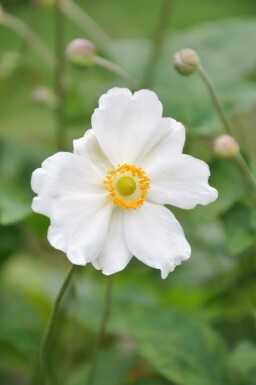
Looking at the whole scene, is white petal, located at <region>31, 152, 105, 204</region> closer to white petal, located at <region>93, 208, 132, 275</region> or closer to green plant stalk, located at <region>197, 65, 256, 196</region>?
white petal, located at <region>93, 208, 132, 275</region>

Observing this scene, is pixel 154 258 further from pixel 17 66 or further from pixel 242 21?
pixel 17 66

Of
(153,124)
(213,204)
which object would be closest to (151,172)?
(153,124)

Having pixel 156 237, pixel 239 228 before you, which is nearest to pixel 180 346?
pixel 239 228

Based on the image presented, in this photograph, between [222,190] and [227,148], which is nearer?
[227,148]

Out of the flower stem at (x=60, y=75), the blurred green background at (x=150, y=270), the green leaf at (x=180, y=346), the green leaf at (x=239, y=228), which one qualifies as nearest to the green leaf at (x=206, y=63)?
the blurred green background at (x=150, y=270)

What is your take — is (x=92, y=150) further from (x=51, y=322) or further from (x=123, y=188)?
(x=51, y=322)
